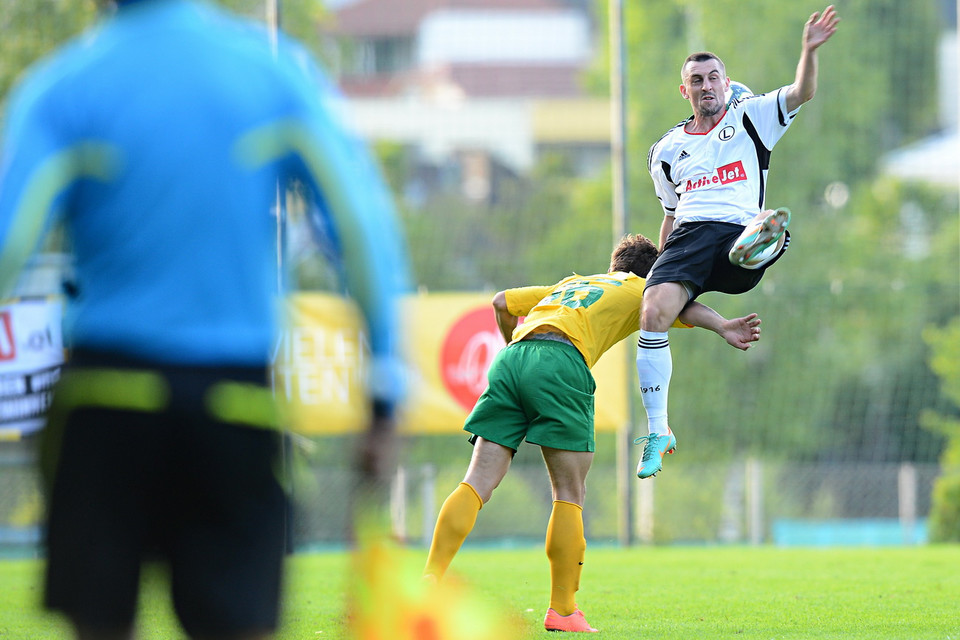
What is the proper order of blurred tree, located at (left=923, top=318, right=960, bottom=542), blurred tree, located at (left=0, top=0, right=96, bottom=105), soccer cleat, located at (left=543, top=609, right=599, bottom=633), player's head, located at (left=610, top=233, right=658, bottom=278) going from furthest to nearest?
blurred tree, located at (left=0, top=0, right=96, bottom=105)
blurred tree, located at (left=923, top=318, right=960, bottom=542)
player's head, located at (left=610, top=233, right=658, bottom=278)
soccer cleat, located at (left=543, top=609, right=599, bottom=633)

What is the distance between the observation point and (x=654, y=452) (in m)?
6.24

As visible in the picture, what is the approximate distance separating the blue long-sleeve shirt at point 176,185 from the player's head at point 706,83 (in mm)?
4131

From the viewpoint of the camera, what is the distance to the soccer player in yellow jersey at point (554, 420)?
5.84m

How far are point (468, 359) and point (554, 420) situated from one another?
24.8ft

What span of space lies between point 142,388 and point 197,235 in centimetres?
26

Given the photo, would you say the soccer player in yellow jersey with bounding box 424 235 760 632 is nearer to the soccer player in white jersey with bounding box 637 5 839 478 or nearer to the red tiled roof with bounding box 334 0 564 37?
the soccer player in white jersey with bounding box 637 5 839 478

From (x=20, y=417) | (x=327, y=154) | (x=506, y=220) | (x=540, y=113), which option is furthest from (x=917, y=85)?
(x=327, y=154)

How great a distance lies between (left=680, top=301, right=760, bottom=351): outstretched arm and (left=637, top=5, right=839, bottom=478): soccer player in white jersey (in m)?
0.09

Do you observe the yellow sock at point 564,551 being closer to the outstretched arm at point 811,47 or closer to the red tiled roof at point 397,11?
the outstretched arm at point 811,47

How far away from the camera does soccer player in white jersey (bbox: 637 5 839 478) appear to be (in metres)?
6.09

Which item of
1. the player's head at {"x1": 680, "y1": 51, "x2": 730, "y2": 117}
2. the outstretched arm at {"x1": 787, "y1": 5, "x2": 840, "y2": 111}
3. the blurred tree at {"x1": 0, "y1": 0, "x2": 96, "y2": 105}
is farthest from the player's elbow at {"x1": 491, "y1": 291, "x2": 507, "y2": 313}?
the blurred tree at {"x1": 0, "y1": 0, "x2": 96, "y2": 105}

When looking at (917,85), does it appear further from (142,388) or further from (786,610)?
(142,388)

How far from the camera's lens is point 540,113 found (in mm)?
50156

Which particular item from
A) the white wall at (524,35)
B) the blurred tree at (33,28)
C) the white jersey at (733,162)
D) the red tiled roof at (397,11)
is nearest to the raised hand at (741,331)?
the white jersey at (733,162)
